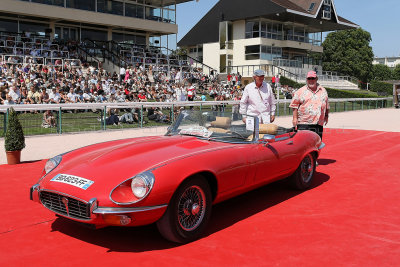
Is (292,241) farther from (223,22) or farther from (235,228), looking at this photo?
(223,22)

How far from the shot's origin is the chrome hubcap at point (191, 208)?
407 centimetres

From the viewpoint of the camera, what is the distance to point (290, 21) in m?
49.7

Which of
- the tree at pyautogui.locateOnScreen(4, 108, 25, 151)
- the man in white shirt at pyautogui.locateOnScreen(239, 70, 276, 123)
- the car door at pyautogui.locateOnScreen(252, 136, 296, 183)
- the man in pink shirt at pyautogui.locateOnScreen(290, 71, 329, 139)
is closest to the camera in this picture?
the car door at pyautogui.locateOnScreen(252, 136, 296, 183)

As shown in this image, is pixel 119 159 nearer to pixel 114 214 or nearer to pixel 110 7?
pixel 114 214

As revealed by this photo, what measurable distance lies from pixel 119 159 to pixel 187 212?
0.92 meters

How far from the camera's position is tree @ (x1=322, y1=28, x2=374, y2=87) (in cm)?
7019

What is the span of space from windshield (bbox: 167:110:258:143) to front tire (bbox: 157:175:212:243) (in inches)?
40.4

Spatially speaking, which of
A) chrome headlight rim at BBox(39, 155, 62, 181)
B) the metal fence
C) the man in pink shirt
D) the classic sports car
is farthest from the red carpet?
the metal fence

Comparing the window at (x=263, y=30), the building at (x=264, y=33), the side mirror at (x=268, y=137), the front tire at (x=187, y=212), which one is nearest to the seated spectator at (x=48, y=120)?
the side mirror at (x=268, y=137)

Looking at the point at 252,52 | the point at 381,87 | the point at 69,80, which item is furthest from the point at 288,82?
the point at 381,87

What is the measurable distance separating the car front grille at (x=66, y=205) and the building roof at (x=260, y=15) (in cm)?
4394

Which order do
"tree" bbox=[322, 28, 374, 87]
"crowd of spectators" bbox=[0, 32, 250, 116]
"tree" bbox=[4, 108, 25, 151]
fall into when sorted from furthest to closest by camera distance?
"tree" bbox=[322, 28, 374, 87]
"crowd of spectators" bbox=[0, 32, 250, 116]
"tree" bbox=[4, 108, 25, 151]

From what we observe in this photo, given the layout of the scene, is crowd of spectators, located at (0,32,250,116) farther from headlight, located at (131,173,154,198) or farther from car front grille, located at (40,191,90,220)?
headlight, located at (131,173,154,198)

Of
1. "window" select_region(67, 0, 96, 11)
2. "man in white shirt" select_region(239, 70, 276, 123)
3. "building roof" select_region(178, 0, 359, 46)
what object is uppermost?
"building roof" select_region(178, 0, 359, 46)
